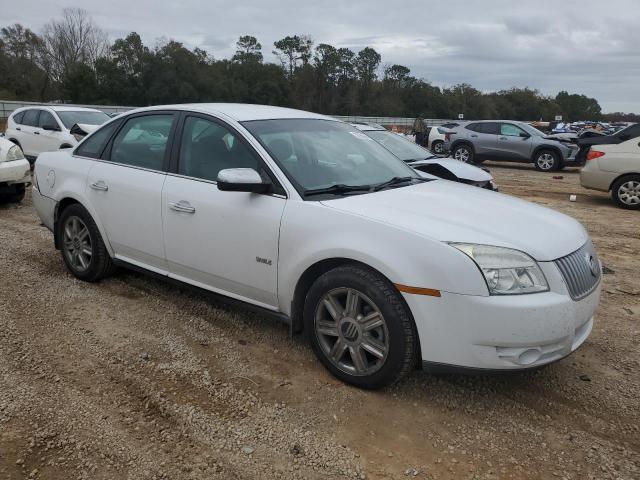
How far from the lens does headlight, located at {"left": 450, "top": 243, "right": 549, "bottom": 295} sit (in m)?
2.86

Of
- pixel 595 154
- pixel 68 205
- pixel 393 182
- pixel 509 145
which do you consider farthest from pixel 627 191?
pixel 68 205

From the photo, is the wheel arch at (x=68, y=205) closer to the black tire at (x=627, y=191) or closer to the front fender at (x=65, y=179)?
the front fender at (x=65, y=179)

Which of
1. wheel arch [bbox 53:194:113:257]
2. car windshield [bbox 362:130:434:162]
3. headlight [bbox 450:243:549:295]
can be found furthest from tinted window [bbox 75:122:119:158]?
car windshield [bbox 362:130:434:162]

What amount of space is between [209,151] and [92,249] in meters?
1.60

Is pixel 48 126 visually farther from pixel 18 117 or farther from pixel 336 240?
pixel 336 240

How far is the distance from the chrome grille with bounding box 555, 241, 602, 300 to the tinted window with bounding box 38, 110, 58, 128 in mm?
12322

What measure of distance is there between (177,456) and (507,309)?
179 centimetres

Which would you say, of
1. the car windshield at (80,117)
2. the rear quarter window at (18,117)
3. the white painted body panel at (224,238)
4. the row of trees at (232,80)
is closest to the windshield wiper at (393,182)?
the white painted body panel at (224,238)

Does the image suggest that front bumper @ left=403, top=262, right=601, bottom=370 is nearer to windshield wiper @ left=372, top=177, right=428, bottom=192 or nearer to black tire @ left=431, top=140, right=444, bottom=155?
windshield wiper @ left=372, top=177, right=428, bottom=192

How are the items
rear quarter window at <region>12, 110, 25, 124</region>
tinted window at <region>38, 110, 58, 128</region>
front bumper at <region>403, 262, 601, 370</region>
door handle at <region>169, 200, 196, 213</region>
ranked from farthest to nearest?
1. rear quarter window at <region>12, 110, 25, 124</region>
2. tinted window at <region>38, 110, 58, 128</region>
3. door handle at <region>169, 200, 196, 213</region>
4. front bumper at <region>403, 262, 601, 370</region>

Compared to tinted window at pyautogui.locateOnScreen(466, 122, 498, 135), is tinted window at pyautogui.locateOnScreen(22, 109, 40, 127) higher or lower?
lower

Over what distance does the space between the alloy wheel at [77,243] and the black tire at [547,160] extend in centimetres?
1623

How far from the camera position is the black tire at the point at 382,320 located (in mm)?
3012

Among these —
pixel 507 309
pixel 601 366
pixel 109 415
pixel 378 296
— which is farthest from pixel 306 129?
pixel 601 366
